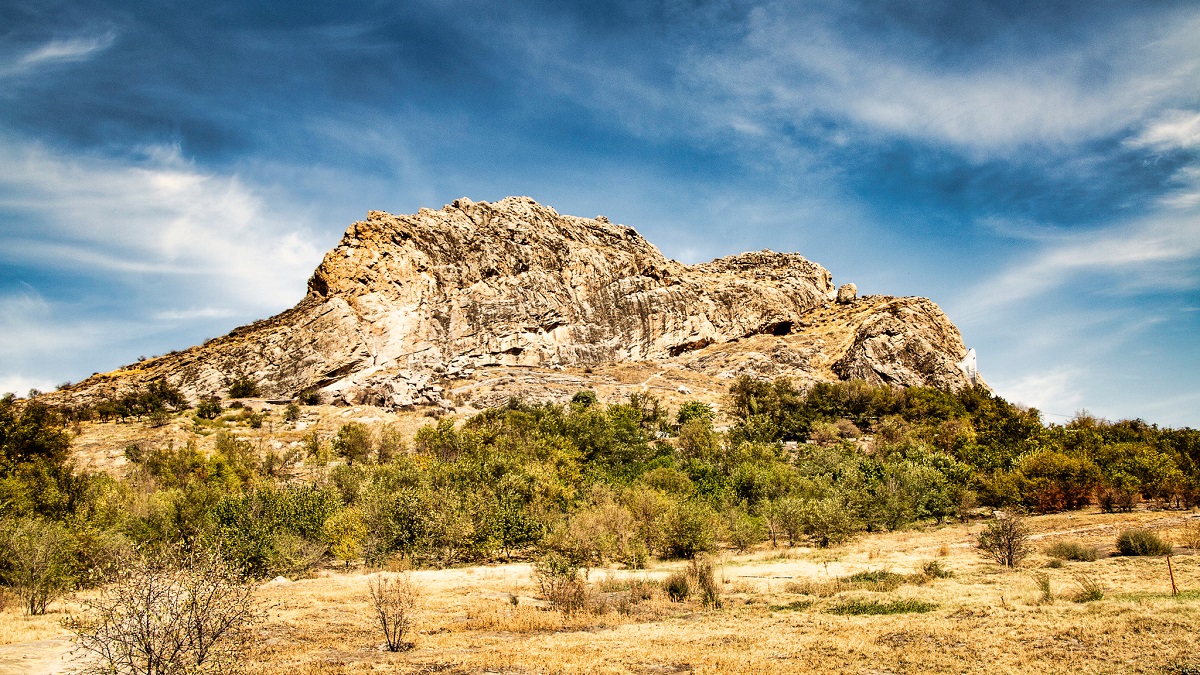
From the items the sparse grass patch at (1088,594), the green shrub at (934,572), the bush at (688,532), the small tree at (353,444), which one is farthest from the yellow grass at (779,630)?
the small tree at (353,444)

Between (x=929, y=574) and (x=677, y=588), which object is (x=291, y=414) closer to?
(x=677, y=588)

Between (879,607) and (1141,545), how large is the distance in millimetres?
14640

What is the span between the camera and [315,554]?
3055 centimetres

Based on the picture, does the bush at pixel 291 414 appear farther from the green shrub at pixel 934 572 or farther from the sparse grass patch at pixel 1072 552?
the sparse grass patch at pixel 1072 552

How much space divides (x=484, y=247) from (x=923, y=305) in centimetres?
7773

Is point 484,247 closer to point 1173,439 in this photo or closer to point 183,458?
point 183,458

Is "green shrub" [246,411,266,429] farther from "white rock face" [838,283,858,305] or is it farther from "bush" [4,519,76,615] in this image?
"white rock face" [838,283,858,305]

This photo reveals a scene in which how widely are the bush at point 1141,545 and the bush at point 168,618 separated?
31.2 meters

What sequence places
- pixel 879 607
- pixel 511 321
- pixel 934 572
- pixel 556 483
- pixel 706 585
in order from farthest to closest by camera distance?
pixel 511 321, pixel 556 483, pixel 934 572, pixel 706 585, pixel 879 607

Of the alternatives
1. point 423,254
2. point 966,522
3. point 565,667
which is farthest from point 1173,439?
point 423,254

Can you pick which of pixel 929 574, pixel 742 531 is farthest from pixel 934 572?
pixel 742 531

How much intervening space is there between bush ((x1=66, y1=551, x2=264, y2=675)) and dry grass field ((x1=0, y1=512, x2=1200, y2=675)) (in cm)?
362

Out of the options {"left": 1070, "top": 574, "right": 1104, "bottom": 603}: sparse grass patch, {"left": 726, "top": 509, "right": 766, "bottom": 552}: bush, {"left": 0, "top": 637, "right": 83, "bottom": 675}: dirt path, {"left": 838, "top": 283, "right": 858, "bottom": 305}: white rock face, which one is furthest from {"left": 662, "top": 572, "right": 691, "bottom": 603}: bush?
{"left": 838, "top": 283, "right": 858, "bottom": 305}: white rock face

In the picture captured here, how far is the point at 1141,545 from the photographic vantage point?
24656 millimetres
